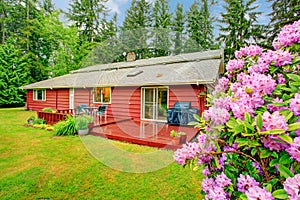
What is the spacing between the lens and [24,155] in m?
4.25

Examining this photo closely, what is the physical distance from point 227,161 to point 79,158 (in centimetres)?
380

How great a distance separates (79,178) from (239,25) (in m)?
18.7

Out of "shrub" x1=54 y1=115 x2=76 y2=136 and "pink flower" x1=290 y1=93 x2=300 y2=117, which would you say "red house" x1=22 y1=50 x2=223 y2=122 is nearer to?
"shrub" x1=54 y1=115 x2=76 y2=136

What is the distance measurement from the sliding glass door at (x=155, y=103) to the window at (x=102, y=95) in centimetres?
227

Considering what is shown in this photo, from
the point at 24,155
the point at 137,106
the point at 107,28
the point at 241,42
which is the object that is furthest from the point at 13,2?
the point at 241,42

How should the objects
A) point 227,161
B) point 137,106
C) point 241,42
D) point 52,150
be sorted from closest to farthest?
1. point 227,161
2. point 52,150
3. point 137,106
4. point 241,42

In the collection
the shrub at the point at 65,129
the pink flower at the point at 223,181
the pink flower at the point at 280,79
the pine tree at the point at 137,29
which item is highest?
the pine tree at the point at 137,29

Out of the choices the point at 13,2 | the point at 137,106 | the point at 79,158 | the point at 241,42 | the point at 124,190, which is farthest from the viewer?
the point at 13,2

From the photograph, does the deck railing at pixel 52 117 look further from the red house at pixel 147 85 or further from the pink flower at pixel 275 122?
the pink flower at pixel 275 122

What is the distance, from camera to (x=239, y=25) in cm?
1620

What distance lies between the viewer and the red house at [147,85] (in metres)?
6.79

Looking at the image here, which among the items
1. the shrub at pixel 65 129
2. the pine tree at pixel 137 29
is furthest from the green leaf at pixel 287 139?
the shrub at pixel 65 129

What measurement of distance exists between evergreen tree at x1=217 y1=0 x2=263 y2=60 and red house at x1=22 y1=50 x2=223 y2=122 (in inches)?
357

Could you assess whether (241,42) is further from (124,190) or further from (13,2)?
(13,2)
